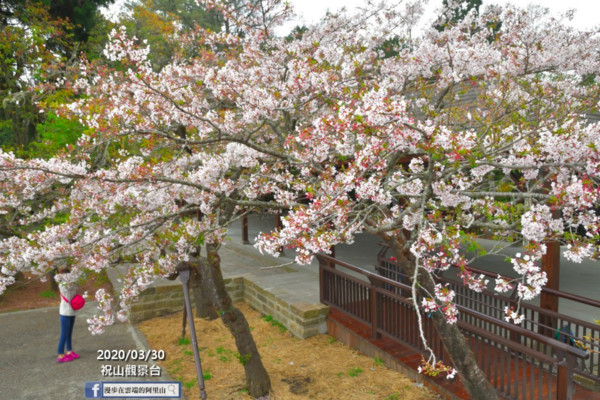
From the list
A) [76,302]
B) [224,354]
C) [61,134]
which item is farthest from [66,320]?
[61,134]

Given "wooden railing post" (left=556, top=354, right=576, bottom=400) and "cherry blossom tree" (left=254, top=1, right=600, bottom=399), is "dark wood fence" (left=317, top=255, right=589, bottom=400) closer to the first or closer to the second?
"wooden railing post" (left=556, top=354, right=576, bottom=400)

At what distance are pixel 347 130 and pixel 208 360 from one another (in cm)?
462

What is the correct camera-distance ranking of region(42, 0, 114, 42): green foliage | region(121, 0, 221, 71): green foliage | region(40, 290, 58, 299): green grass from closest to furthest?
1. region(40, 290, 58, 299): green grass
2. region(42, 0, 114, 42): green foliage
3. region(121, 0, 221, 71): green foliage

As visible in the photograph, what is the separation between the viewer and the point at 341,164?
5434 millimetres

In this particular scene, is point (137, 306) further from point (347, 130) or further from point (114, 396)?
point (347, 130)

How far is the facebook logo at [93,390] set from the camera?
16.5ft

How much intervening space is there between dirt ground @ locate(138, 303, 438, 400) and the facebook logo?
944mm

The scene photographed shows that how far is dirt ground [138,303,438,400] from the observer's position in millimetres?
4988

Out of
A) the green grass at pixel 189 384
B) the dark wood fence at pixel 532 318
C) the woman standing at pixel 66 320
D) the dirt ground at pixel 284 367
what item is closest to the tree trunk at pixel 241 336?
the dirt ground at pixel 284 367

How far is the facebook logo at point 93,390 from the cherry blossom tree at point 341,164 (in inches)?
38.0

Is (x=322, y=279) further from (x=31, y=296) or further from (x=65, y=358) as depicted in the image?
(x=31, y=296)

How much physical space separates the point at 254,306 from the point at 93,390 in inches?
147

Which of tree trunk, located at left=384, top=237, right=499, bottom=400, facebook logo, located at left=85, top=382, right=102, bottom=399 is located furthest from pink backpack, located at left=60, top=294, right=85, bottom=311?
tree trunk, located at left=384, top=237, right=499, bottom=400

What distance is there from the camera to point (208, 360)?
6133 mm
